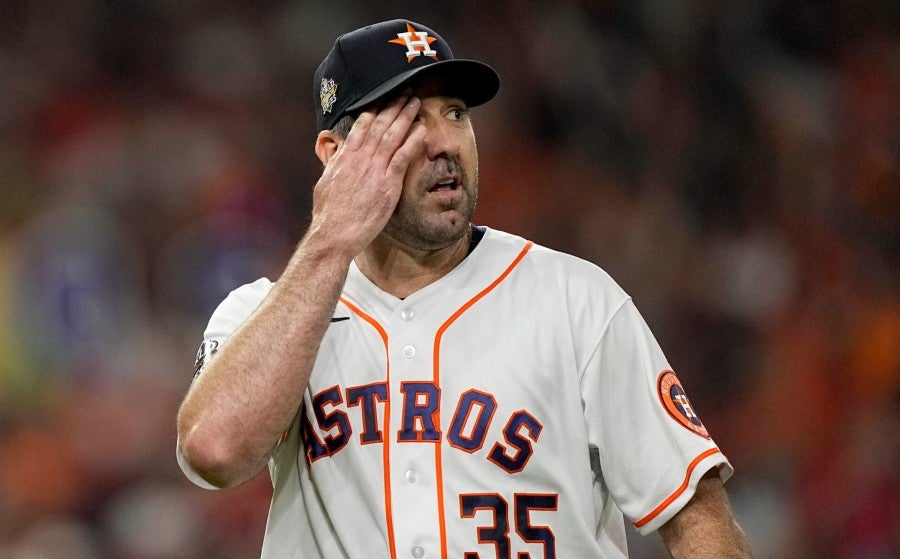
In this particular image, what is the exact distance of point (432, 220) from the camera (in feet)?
6.66

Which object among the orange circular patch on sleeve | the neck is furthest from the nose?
the orange circular patch on sleeve

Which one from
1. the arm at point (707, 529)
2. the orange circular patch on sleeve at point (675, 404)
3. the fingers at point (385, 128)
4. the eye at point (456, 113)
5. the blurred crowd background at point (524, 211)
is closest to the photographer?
the arm at point (707, 529)

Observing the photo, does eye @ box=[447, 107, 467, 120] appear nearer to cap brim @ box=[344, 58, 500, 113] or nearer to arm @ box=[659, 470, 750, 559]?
cap brim @ box=[344, 58, 500, 113]

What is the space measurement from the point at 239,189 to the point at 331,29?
904mm

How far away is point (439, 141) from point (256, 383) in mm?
554

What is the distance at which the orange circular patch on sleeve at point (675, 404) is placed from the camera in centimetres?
185

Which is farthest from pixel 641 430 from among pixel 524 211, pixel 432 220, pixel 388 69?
pixel 524 211

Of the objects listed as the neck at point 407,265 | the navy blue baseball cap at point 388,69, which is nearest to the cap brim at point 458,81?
the navy blue baseball cap at point 388,69

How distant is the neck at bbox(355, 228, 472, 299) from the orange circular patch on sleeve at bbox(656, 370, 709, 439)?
485 mm

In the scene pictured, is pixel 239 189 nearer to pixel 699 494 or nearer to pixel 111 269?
pixel 111 269

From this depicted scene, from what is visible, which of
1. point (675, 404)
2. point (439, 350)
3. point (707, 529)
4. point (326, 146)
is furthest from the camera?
point (326, 146)

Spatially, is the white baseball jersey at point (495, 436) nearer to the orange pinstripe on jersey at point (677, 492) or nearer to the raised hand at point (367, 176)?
the orange pinstripe on jersey at point (677, 492)

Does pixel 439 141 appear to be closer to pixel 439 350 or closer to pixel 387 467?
pixel 439 350

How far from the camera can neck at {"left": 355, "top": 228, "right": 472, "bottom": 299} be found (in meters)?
2.13
